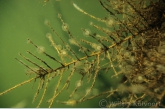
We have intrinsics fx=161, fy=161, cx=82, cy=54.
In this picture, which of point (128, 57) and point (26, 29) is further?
point (26, 29)

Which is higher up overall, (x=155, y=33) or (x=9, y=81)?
(x=9, y=81)

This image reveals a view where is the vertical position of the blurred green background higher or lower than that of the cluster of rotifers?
higher

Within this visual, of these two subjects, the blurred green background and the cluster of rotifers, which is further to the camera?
the blurred green background

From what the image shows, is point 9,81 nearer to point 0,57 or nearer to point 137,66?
point 0,57

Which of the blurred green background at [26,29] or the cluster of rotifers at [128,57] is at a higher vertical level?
the blurred green background at [26,29]

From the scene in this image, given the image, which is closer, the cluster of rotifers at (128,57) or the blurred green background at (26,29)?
the cluster of rotifers at (128,57)

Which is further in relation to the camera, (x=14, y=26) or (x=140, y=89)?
(x=14, y=26)

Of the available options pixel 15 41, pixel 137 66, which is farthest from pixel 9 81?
pixel 137 66

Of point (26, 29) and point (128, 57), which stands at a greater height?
point (26, 29)
